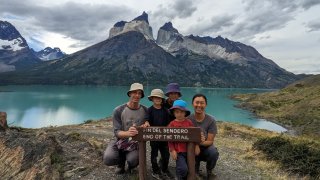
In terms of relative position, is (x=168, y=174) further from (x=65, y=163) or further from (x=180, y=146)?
(x=65, y=163)

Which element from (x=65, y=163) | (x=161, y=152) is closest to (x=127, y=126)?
(x=161, y=152)

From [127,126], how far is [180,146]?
204 centimetres

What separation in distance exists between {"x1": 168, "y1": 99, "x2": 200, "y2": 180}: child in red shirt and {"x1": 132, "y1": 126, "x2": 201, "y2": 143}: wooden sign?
15.5 inches

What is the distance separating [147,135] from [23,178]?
5181 millimetres

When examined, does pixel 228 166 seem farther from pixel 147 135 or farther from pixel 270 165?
pixel 147 135

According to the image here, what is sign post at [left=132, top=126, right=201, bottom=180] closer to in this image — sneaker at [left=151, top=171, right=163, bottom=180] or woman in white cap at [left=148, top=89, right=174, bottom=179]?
woman in white cap at [left=148, top=89, right=174, bottom=179]

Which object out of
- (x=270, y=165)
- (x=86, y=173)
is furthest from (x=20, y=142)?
(x=270, y=165)

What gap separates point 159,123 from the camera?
11148 mm

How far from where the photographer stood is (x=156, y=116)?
11.2m

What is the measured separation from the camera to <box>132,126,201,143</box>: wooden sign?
32.6 feet

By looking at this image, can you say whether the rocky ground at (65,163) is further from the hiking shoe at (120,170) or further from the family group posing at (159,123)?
the family group posing at (159,123)

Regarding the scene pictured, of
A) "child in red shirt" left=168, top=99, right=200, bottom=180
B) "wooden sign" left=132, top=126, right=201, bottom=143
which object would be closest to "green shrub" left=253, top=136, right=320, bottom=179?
"child in red shirt" left=168, top=99, right=200, bottom=180

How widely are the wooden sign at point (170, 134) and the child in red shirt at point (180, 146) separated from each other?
0.39m

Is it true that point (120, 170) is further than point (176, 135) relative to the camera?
Yes
